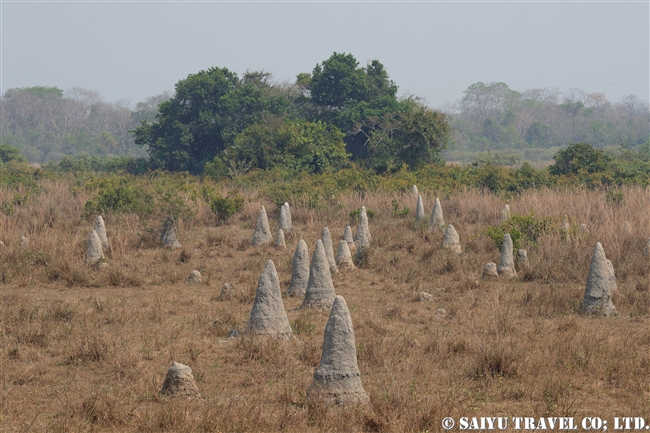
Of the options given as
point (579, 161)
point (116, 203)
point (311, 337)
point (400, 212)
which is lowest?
point (311, 337)

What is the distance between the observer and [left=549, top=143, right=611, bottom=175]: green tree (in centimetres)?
2291

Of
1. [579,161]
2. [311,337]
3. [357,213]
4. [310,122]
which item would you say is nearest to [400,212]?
[357,213]

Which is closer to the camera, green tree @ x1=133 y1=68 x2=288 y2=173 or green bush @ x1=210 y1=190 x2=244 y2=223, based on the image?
green bush @ x1=210 y1=190 x2=244 y2=223

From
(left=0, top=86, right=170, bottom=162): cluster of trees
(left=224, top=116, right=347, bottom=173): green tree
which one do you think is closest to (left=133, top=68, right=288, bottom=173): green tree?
(left=224, top=116, right=347, bottom=173): green tree

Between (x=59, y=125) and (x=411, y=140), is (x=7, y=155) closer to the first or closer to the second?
(x=411, y=140)

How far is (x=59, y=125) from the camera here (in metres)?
68.9

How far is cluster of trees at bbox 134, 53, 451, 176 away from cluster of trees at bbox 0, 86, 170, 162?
1135 inches

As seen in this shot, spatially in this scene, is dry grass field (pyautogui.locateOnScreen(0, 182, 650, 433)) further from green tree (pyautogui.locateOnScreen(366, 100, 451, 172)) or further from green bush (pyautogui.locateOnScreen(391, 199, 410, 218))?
green tree (pyautogui.locateOnScreen(366, 100, 451, 172))

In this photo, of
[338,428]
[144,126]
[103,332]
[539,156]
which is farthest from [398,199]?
[539,156]

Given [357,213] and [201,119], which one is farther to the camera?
[201,119]

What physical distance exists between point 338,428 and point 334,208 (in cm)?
1309

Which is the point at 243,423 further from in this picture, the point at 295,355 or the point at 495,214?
the point at 495,214

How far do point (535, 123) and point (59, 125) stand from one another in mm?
43395

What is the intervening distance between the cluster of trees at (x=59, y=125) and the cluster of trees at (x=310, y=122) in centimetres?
2883
